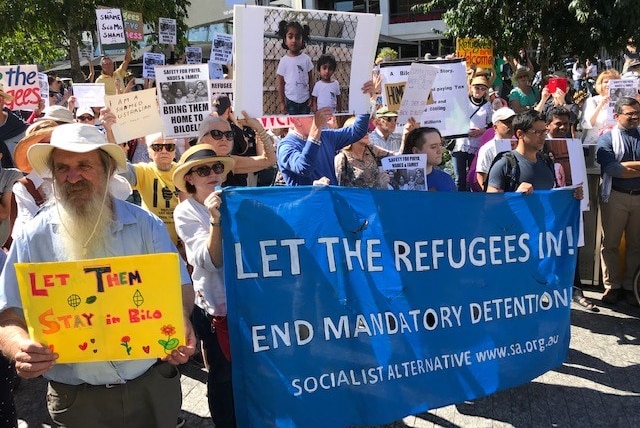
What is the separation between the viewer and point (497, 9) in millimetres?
11703

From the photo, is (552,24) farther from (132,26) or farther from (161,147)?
(161,147)

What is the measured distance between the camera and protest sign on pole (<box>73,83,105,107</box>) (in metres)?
7.09

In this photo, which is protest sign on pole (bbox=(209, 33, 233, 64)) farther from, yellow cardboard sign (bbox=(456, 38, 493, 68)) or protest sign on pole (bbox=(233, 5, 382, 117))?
protest sign on pole (bbox=(233, 5, 382, 117))

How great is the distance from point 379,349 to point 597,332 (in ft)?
8.86

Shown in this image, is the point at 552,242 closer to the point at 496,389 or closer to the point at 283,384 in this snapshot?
the point at 496,389

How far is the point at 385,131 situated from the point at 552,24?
22.2ft

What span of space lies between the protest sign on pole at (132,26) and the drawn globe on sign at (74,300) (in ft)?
32.9

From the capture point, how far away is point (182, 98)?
16.8 ft

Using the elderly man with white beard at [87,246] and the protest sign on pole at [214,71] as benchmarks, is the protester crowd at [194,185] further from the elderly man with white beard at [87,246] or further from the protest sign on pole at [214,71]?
the protest sign on pole at [214,71]

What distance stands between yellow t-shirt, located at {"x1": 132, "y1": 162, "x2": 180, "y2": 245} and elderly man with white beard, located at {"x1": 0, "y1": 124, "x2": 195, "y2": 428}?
2.19 m

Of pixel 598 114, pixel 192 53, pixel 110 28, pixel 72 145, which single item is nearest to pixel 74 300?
pixel 72 145

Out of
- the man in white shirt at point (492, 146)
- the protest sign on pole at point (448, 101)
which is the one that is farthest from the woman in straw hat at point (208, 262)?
the man in white shirt at point (492, 146)

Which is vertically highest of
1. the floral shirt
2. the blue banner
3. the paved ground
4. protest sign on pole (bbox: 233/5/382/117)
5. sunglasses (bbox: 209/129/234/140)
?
protest sign on pole (bbox: 233/5/382/117)

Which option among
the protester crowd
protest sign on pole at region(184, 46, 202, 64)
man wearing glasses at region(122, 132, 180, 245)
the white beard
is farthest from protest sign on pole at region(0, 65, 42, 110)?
the white beard
